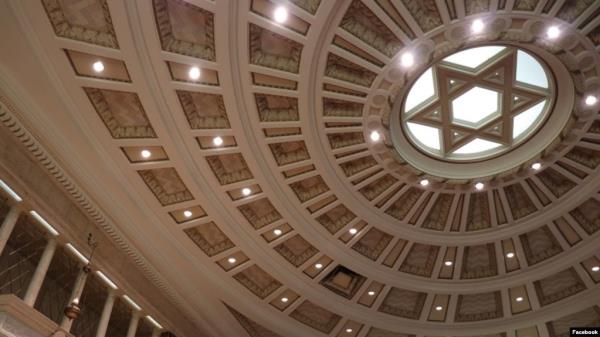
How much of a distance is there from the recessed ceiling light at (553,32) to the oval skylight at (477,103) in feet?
2.62

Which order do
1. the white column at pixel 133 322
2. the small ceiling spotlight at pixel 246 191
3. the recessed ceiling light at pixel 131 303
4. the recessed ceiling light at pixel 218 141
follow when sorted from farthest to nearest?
the recessed ceiling light at pixel 131 303
the white column at pixel 133 322
the small ceiling spotlight at pixel 246 191
the recessed ceiling light at pixel 218 141

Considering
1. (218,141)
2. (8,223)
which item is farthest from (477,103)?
(8,223)

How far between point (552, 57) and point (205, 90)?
826 cm

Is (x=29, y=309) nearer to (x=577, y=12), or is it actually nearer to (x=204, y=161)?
(x=204, y=161)

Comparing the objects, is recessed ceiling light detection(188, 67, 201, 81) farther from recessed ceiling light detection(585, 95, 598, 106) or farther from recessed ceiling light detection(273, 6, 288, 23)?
recessed ceiling light detection(585, 95, 598, 106)

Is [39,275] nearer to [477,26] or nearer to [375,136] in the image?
[375,136]

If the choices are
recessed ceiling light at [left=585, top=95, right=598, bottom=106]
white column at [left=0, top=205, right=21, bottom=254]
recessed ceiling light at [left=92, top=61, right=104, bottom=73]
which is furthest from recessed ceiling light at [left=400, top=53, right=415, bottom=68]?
white column at [left=0, top=205, right=21, bottom=254]

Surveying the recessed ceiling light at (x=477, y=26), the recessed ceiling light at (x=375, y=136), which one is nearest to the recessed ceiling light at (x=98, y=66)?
the recessed ceiling light at (x=375, y=136)

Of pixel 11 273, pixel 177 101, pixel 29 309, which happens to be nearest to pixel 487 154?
pixel 177 101

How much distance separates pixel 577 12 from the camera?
9.59 m

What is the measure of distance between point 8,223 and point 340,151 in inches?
315

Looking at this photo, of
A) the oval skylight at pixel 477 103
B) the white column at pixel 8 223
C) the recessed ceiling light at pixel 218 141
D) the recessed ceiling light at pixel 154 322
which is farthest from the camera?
the recessed ceiling light at pixel 154 322

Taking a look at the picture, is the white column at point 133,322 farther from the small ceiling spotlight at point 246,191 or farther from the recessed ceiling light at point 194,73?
the recessed ceiling light at point 194,73

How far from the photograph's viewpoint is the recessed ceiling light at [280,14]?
9117 millimetres
